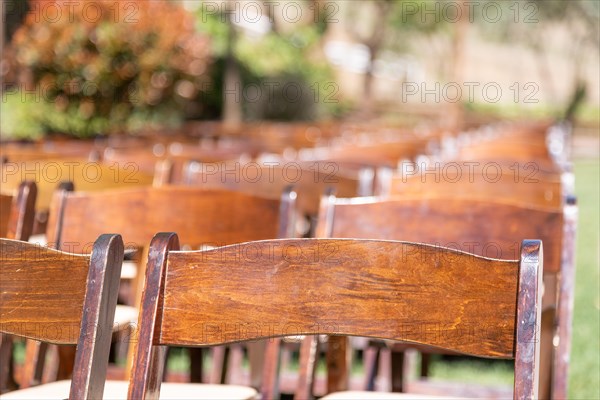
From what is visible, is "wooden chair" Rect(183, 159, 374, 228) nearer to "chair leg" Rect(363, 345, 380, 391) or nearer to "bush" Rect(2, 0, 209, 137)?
"chair leg" Rect(363, 345, 380, 391)

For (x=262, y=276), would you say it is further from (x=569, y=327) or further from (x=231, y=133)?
(x=231, y=133)

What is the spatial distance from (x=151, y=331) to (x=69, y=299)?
142 millimetres

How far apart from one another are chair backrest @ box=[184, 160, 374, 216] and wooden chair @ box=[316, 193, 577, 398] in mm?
962

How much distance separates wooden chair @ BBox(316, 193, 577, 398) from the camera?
2.37m

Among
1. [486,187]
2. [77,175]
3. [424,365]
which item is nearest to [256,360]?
[486,187]

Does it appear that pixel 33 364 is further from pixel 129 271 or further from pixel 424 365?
pixel 424 365

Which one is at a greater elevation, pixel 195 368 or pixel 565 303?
pixel 565 303

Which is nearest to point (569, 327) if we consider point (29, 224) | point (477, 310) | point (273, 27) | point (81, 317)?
point (477, 310)

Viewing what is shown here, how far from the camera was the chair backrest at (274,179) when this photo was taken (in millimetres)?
3504

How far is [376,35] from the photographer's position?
91.2ft

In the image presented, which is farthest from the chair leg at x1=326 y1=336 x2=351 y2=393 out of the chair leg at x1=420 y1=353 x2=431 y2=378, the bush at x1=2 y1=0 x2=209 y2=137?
the bush at x1=2 y1=0 x2=209 y2=137

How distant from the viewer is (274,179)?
3.65 m

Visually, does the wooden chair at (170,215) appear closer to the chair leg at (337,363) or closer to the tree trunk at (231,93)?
the chair leg at (337,363)

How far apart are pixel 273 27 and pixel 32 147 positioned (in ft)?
55.1
